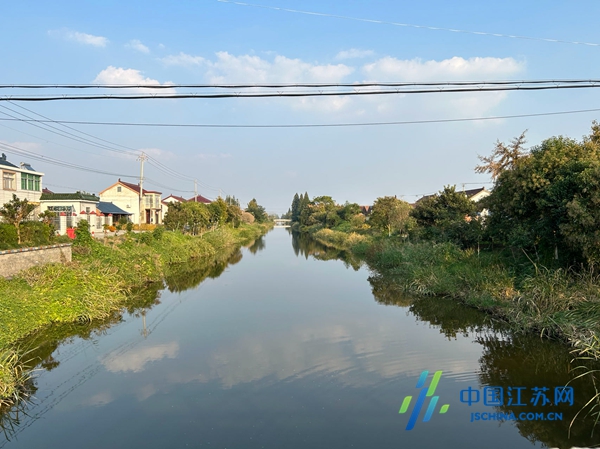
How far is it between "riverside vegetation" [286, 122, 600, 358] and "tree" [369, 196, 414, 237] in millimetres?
6489

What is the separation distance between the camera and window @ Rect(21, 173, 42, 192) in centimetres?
2864

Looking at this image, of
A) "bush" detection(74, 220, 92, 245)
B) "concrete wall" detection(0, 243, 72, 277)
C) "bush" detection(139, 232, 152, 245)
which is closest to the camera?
"concrete wall" detection(0, 243, 72, 277)

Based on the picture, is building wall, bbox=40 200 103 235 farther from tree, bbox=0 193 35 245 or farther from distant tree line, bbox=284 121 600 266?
distant tree line, bbox=284 121 600 266

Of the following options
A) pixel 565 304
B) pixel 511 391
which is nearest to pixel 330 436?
pixel 511 391

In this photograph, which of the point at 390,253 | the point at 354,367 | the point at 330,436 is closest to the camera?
the point at 330,436

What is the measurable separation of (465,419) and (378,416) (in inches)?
45.9

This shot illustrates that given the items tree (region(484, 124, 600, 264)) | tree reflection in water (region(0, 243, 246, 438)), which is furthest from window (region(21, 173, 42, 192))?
tree (region(484, 124, 600, 264))

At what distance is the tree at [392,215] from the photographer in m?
24.7

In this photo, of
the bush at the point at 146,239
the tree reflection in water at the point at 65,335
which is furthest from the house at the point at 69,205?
the tree reflection in water at the point at 65,335

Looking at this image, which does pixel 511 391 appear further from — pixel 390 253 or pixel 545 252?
pixel 390 253

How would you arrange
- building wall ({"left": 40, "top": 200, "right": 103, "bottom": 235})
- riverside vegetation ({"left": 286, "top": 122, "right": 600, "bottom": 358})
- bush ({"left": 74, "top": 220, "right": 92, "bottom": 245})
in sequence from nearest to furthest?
riverside vegetation ({"left": 286, "top": 122, "right": 600, "bottom": 358}) → bush ({"left": 74, "top": 220, "right": 92, "bottom": 245}) → building wall ({"left": 40, "top": 200, "right": 103, "bottom": 235})

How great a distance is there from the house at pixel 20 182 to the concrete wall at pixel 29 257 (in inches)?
560

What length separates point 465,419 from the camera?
5.46m

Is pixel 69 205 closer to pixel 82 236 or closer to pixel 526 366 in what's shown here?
pixel 82 236
